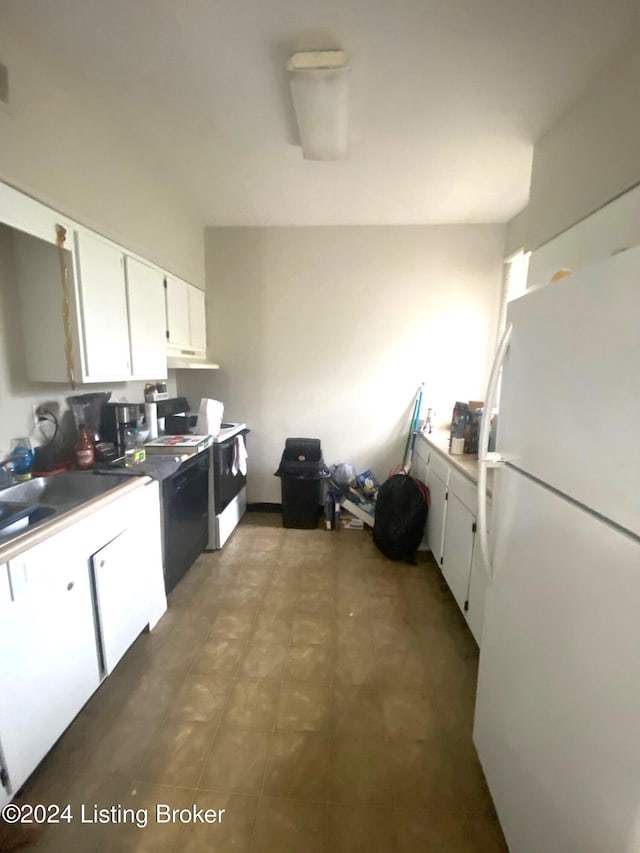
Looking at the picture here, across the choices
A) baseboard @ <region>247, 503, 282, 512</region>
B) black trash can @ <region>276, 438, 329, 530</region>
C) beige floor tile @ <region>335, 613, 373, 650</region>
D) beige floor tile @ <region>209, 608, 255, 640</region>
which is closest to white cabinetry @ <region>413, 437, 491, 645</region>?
beige floor tile @ <region>335, 613, 373, 650</region>

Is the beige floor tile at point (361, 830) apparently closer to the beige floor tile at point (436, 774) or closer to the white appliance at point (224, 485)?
the beige floor tile at point (436, 774)

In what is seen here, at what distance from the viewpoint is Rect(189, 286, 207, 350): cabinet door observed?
9.68 feet

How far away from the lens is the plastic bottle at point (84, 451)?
1.85 metres

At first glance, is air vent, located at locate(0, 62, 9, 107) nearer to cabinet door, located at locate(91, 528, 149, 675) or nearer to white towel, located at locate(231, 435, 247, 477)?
cabinet door, located at locate(91, 528, 149, 675)

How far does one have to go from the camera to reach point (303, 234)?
3139 millimetres

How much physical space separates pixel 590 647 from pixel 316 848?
108 centimetres

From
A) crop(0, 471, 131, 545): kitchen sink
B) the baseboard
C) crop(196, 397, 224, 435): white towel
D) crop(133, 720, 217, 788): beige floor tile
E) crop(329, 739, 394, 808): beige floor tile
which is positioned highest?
crop(196, 397, 224, 435): white towel

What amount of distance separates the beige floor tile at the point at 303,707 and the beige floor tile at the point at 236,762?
110 mm

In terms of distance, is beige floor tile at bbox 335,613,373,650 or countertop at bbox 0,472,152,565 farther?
beige floor tile at bbox 335,613,373,650

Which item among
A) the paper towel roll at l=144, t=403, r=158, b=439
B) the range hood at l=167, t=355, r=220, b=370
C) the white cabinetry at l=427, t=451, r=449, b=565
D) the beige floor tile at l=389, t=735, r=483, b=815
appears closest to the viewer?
the beige floor tile at l=389, t=735, r=483, b=815

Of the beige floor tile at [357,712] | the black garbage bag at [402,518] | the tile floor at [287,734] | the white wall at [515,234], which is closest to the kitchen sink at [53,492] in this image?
the tile floor at [287,734]

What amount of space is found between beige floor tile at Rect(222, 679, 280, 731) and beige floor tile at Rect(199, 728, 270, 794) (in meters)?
0.03

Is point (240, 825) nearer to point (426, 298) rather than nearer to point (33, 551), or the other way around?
point (33, 551)

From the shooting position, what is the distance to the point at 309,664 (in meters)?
1.76
